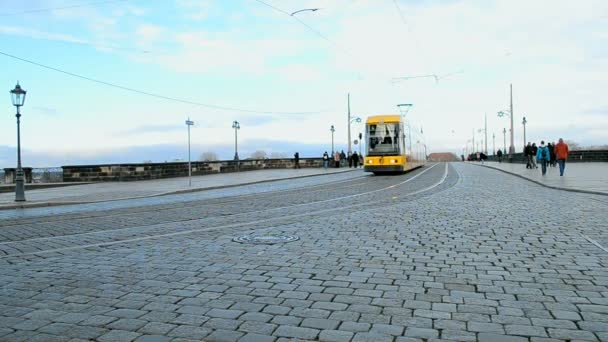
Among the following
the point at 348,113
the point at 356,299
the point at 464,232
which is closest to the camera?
the point at 356,299

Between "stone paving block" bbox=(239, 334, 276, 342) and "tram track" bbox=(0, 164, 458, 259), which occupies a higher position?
"tram track" bbox=(0, 164, 458, 259)

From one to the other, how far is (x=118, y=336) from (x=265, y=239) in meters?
4.45

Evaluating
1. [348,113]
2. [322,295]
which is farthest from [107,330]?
[348,113]

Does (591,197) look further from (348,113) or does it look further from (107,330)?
(348,113)

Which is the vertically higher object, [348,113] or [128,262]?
[348,113]

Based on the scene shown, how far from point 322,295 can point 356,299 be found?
348 millimetres

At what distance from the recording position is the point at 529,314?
429 cm

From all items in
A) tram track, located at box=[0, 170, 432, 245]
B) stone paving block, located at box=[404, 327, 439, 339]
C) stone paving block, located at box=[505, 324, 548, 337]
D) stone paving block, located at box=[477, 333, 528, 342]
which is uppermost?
Answer: tram track, located at box=[0, 170, 432, 245]

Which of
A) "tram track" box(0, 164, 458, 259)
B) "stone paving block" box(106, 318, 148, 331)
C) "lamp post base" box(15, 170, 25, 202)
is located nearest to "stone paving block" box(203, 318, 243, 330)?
"stone paving block" box(106, 318, 148, 331)

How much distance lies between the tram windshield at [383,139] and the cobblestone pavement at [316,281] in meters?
20.5

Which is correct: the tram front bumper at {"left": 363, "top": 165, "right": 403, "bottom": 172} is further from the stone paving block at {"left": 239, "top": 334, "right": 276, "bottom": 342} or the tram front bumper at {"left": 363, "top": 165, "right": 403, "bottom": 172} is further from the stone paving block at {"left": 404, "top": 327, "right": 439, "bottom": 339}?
the stone paving block at {"left": 239, "top": 334, "right": 276, "bottom": 342}

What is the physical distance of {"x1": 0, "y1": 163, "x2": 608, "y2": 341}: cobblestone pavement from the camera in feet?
13.3

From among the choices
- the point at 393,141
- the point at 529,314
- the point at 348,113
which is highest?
the point at 348,113

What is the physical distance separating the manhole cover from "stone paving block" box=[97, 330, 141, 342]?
4.00 metres
